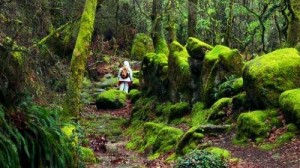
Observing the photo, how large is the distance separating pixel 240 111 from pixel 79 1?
11736 mm

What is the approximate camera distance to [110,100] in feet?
66.9

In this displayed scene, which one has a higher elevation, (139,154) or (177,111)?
(177,111)

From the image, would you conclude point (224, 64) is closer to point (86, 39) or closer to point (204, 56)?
point (204, 56)

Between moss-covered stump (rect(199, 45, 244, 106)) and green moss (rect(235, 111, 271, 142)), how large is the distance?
9.39ft

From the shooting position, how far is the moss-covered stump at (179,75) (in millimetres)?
15445

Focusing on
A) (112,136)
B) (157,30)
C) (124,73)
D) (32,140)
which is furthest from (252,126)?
(157,30)

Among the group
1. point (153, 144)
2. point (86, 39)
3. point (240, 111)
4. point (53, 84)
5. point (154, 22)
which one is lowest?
point (153, 144)

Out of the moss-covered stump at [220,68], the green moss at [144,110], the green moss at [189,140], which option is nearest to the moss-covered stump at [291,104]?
the green moss at [189,140]

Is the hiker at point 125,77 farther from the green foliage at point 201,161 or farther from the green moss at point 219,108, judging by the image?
the green foliage at point 201,161

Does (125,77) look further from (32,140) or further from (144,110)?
(32,140)

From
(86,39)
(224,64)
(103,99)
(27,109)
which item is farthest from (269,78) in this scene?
(103,99)

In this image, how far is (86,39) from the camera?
499 inches

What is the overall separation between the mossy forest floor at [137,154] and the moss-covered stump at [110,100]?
142 cm

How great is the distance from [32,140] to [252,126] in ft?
19.2
